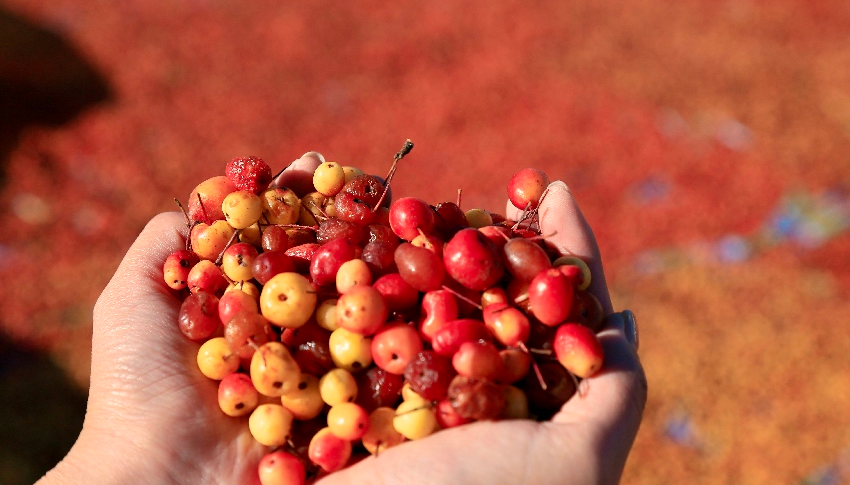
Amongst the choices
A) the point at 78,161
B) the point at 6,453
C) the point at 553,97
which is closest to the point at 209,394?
the point at 6,453

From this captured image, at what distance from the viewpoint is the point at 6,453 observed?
6.53 metres

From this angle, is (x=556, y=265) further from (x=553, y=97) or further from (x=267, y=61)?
(x=267, y=61)

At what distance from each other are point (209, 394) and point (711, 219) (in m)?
6.67

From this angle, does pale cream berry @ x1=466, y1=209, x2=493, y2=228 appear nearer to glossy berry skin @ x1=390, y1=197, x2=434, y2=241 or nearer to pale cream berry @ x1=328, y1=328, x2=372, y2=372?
glossy berry skin @ x1=390, y1=197, x2=434, y2=241

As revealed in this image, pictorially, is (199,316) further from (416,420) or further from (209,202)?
(416,420)

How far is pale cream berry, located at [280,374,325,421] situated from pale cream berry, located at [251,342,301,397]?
0.06m

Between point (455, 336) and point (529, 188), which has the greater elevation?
point (529, 188)

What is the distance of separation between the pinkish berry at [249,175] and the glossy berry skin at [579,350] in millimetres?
1942

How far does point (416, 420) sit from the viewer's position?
315 centimetres

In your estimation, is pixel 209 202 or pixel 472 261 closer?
pixel 472 261

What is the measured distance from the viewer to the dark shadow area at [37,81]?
1101 centimetres

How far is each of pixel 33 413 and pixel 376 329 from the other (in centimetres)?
503

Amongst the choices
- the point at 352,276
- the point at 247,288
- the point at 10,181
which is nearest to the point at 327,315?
the point at 352,276

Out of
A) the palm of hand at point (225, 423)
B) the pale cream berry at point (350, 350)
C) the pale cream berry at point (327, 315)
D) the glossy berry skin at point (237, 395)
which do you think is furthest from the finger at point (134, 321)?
the pale cream berry at point (350, 350)
